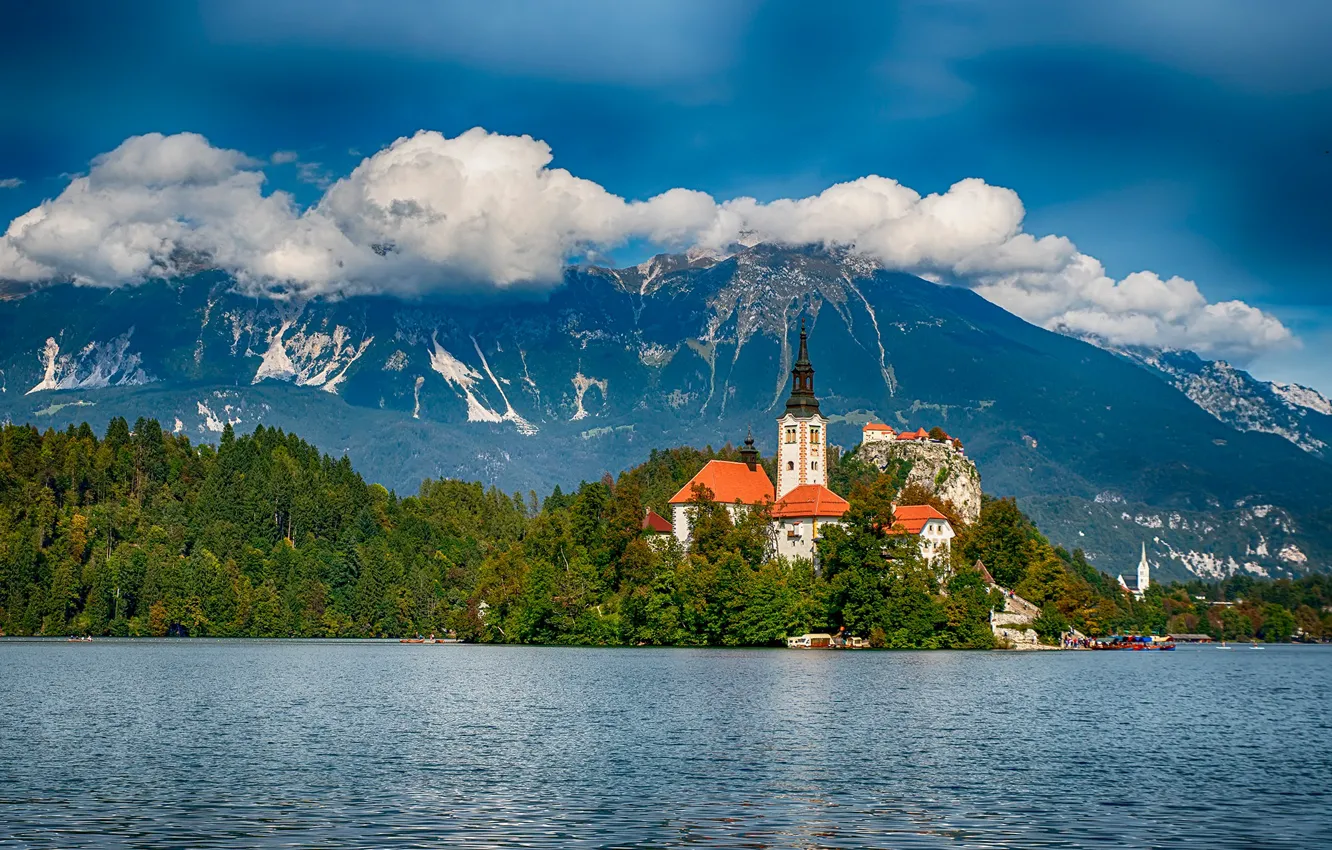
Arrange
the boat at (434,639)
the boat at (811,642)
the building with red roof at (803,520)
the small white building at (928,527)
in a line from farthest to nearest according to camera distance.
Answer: the boat at (434,639), the building with red roof at (803,520), the small white building at (928,527), the boat at (811,642)

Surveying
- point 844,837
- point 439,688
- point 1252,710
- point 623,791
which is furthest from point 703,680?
point 844,837

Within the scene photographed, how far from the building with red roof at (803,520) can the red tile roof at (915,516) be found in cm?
635

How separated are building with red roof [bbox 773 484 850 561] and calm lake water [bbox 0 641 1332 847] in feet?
190

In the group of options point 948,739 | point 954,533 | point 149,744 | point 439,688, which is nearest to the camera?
point 149,744

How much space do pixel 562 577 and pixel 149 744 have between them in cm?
10190

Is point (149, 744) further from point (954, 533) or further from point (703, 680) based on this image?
point (954, 533)

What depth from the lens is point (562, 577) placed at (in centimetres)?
15750

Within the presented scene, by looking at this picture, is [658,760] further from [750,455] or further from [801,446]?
[750,455]

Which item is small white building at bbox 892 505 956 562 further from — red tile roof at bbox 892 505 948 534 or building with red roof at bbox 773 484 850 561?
building with red roof at bbox 773 484 850 561

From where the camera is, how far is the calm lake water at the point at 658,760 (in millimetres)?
37594

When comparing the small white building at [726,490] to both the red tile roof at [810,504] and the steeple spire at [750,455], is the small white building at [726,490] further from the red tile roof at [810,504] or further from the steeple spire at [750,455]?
the red tile roof at [810,504]

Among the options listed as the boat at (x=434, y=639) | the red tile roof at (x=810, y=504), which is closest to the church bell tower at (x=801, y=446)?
the red tile roof at (x=810, y=504)

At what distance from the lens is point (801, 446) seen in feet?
567

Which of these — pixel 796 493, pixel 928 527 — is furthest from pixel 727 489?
pixel 928 527
